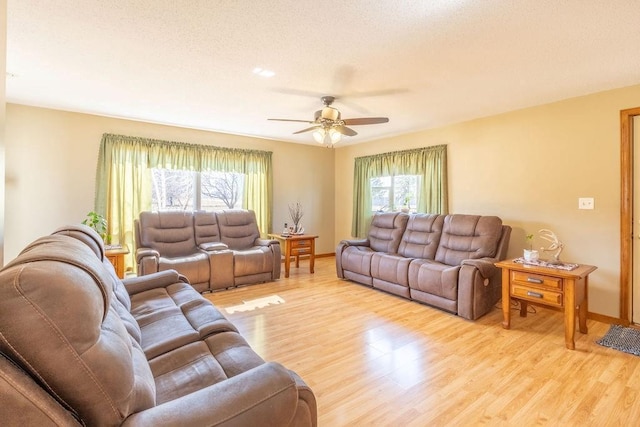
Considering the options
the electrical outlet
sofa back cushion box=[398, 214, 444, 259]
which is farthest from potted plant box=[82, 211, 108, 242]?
the electrical outlet

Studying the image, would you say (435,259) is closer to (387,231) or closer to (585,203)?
(387,231)

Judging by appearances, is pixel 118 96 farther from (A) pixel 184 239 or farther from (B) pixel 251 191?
(B) pixel 251 191

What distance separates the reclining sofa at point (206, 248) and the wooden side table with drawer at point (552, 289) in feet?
9.82

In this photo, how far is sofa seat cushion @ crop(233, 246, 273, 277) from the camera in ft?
14.2

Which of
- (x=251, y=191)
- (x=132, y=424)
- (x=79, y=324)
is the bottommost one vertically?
(x=132, y=424)

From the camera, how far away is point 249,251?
4.54m

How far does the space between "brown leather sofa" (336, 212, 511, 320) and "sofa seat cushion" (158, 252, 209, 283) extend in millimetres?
1917

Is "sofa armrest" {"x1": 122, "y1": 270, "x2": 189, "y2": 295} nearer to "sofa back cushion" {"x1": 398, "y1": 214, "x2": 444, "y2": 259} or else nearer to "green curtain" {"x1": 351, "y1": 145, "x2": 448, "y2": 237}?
"sofa back cushion" {"x1": 398, "y1": 214, "x2": 444, "y2": 259}

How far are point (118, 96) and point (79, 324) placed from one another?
11.8 ft

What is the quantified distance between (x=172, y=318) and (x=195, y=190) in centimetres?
361

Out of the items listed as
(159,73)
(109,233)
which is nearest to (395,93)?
(159,73)

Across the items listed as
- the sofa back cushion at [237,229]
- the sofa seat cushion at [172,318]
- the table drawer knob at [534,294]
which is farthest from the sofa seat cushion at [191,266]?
the table drawer knob at [534,294]

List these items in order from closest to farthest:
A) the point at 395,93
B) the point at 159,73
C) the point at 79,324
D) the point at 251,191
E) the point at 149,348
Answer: the point at 79,324
the point at 149,348
the point at 159,73
the point at 395,93
the point at 251,191

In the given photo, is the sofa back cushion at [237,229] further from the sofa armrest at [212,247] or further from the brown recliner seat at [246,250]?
the sofa armrest at [212,247]
